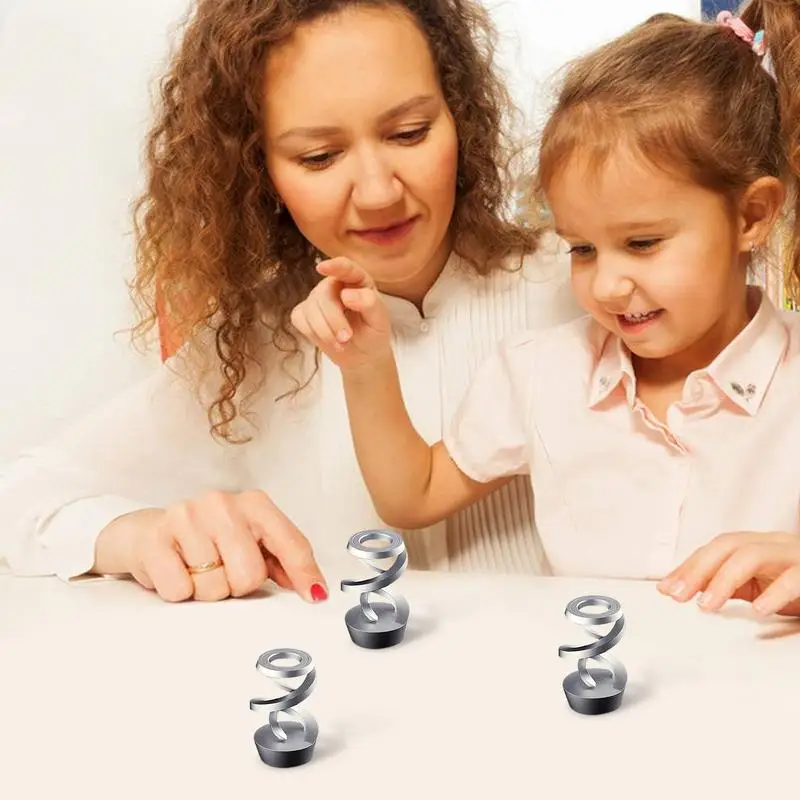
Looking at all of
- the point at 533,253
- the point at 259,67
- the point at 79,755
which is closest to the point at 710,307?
the point at 533,253

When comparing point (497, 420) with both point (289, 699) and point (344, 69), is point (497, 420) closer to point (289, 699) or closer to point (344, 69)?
point (344, 69)

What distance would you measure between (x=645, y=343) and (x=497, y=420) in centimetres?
18

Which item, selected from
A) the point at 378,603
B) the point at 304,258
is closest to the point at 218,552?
the point at 378,603

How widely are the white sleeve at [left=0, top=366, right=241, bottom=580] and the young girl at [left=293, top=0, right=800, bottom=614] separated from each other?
0.27 meters

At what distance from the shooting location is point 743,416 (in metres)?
1.01

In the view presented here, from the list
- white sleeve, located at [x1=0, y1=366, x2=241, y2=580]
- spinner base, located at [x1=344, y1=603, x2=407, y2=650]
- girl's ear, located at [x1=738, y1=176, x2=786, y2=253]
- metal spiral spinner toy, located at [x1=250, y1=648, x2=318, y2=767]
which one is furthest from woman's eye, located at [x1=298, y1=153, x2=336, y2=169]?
metal spiral spinner toy, located at [x1=250, y1=648, x2=318, y2=767]

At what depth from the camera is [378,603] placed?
0.80 metres

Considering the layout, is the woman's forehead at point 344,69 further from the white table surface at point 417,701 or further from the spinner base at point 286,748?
the spinner base at point 286,748

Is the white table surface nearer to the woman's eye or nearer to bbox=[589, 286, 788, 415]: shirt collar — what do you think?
bbox=[589, 286, 788, 415]: shirt collar

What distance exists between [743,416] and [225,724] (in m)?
0.55

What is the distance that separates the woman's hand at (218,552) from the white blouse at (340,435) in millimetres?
278

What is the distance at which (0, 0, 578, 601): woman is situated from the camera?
1.11m

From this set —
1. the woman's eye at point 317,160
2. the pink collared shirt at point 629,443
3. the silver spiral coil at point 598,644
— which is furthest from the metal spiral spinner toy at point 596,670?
the woman's eye at point 317,160

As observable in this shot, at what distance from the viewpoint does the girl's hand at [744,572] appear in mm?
733
